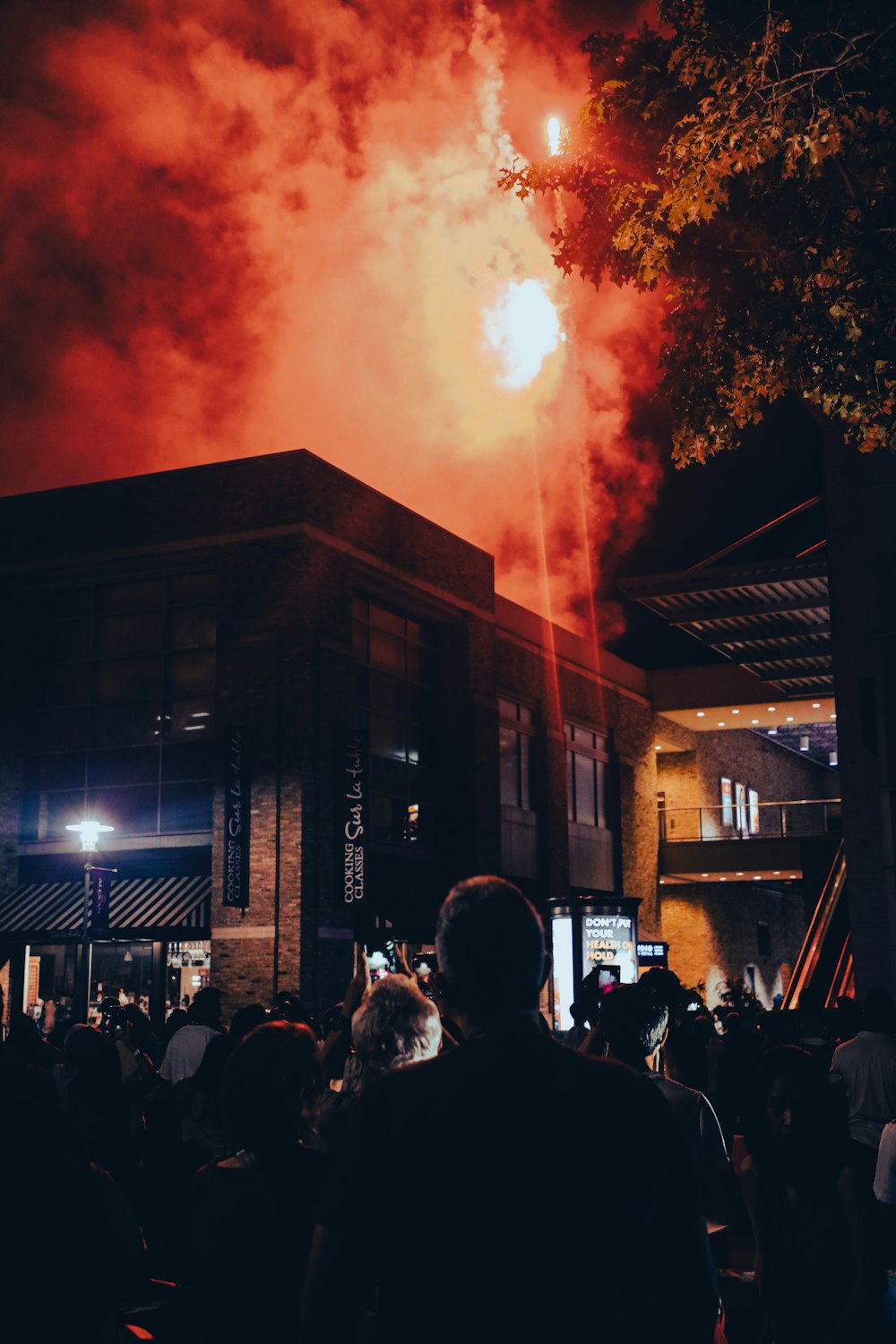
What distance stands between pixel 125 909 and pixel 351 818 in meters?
4.63

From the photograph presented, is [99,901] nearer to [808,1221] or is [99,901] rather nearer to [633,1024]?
[633,1024]

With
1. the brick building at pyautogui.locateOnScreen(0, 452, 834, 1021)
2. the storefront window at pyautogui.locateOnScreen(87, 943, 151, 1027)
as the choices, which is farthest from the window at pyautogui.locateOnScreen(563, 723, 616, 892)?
the storefront window at pyautogui.locateOnScreen(87, 943, 151, 1027)

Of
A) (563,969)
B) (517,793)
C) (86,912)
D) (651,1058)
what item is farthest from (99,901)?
(651,1058)

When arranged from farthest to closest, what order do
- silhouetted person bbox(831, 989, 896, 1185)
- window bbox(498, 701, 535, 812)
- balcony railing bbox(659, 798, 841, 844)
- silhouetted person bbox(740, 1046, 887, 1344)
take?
balcony railing bbox(659, 798, 841, 844)
window bbox(498, 701, 535, 812)
silhouetted person bbox(831, 989, 896, 1185)
silhouetted person bbox(740, 1046, 887, 1344)

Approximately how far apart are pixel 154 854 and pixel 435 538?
9.78 m

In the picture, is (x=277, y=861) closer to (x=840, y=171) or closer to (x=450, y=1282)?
(x=840, y=171)

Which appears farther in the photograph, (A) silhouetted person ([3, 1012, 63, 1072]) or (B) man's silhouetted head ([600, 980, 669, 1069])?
(A) silhouetted person ([3, 1012, 63, 1072])

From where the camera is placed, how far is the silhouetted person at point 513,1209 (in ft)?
7.43

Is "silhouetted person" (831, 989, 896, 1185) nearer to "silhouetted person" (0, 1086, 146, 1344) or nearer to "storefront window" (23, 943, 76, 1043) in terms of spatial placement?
"silhouetted person" (0, 1086, 146, 1344)

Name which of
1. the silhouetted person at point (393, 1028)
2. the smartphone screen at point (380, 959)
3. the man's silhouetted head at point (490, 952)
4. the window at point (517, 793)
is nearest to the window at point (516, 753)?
the window at point (517, 793)

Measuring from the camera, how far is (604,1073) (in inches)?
93.7

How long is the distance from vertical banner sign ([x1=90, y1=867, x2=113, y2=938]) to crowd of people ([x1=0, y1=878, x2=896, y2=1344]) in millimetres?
15530

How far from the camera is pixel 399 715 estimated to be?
98.5 ft

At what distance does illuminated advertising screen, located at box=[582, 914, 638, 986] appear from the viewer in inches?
1075
